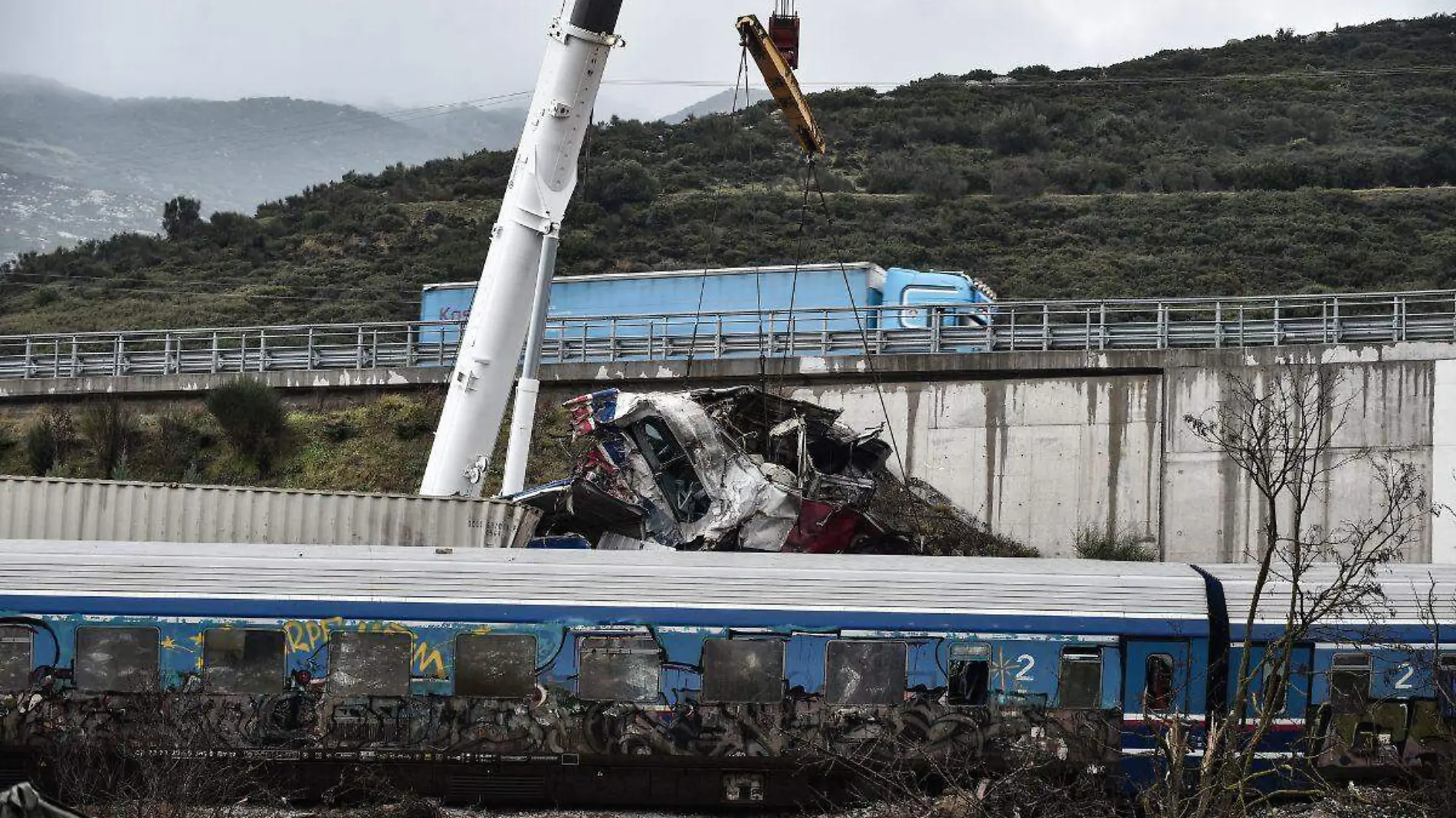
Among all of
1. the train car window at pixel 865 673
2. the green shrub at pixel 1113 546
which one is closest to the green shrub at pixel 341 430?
the green shrub at pixel 1113 546

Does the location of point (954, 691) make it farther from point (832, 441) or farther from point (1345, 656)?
point (832, 441)

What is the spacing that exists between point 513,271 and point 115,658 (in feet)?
26.4

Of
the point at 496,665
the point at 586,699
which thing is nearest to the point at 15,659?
the point at 496,665

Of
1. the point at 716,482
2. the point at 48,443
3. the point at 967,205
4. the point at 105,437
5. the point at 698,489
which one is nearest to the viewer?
the point at 716,482

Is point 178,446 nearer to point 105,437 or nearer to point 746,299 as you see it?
point 105,437

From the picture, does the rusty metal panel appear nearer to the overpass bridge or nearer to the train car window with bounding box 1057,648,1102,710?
the overpass bridge

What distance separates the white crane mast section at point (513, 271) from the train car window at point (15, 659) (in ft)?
22.8

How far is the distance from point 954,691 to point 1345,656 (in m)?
3.81

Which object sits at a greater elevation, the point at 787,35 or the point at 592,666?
the point at 787,35

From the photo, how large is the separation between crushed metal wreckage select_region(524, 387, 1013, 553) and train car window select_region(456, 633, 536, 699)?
743 centimetres

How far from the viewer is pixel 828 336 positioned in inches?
1380

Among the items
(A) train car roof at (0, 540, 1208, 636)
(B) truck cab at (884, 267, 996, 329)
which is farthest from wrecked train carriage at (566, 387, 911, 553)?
(B) truck cab at (884, 267, 996, 329)

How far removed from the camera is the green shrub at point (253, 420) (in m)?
37.9

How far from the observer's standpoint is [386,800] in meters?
17.6
